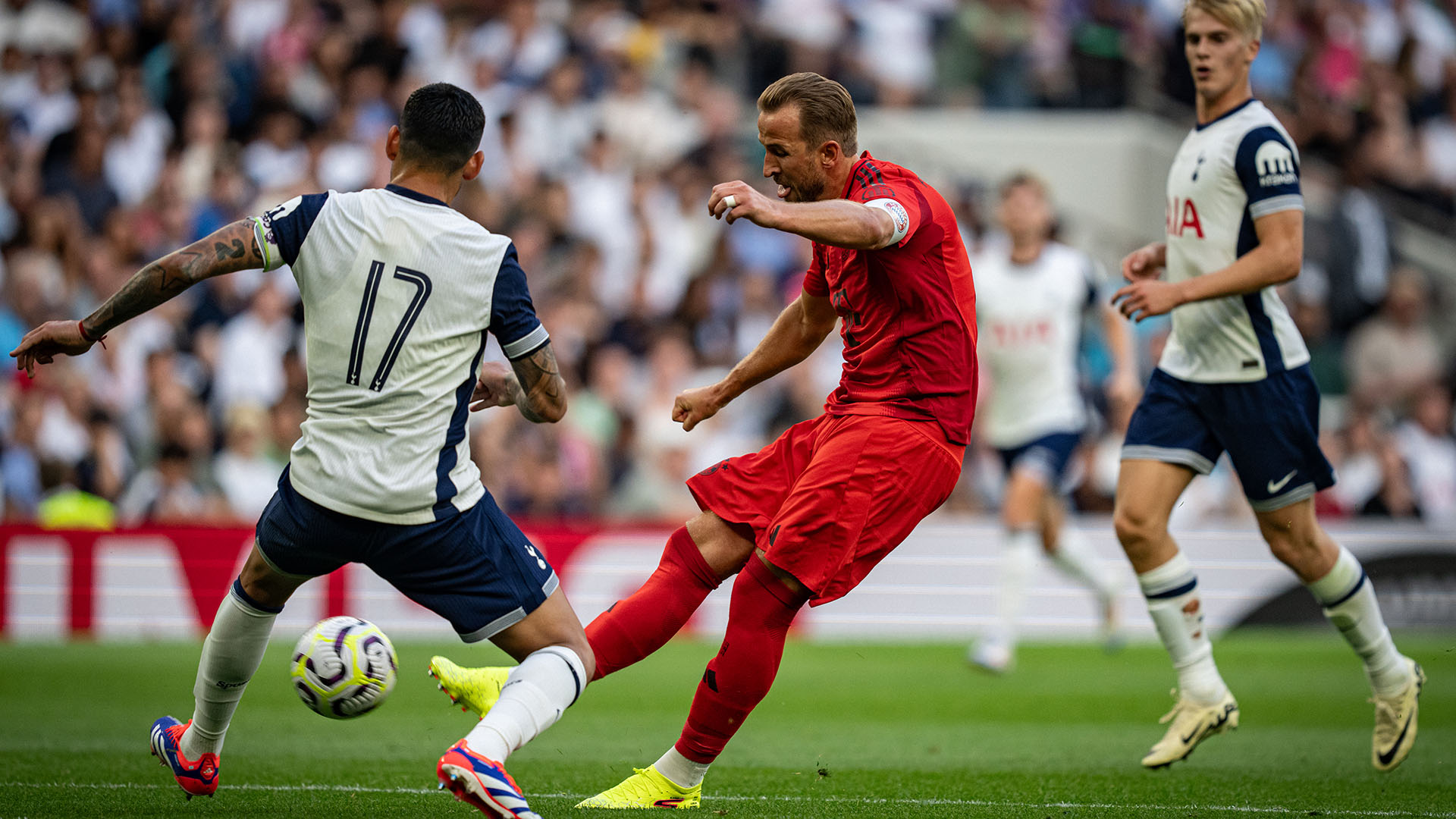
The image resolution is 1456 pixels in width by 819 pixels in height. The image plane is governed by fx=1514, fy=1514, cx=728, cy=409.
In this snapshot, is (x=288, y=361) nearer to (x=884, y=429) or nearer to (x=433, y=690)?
(x=433, y=690)

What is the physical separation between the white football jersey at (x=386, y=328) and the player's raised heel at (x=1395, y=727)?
3.86 m

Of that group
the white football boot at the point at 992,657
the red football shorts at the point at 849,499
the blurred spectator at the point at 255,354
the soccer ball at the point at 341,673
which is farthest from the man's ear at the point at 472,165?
the blurred spectator at the point at 255,354

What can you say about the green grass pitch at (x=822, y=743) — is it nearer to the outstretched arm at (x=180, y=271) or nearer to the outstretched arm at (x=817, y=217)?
the outstretched arm at (x=180, y=271)

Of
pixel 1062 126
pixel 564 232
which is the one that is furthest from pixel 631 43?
pixel 1062 126

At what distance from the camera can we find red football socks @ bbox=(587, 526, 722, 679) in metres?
5.05

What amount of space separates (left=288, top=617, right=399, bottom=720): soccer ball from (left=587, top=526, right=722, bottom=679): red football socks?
2.44 feet

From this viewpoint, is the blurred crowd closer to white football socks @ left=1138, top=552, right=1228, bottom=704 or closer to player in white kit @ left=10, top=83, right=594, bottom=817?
white football socks @ left=1138, top=552, right=1228, bottom=704

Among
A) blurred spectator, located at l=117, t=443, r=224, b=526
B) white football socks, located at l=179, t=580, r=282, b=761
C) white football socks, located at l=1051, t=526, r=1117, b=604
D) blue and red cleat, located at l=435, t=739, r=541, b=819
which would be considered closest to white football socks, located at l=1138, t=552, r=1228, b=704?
blue and red cleat, located at l=435, t=739, r=541, b=819

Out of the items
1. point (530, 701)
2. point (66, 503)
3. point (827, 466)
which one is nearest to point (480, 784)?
point (530, 701)

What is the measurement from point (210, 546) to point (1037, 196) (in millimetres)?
6624

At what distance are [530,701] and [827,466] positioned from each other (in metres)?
1.25

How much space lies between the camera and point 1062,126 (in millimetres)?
17938

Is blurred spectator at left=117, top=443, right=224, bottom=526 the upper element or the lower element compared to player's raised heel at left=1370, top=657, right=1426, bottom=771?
lower

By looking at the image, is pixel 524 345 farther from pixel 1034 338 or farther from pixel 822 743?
pixel 1034 338
